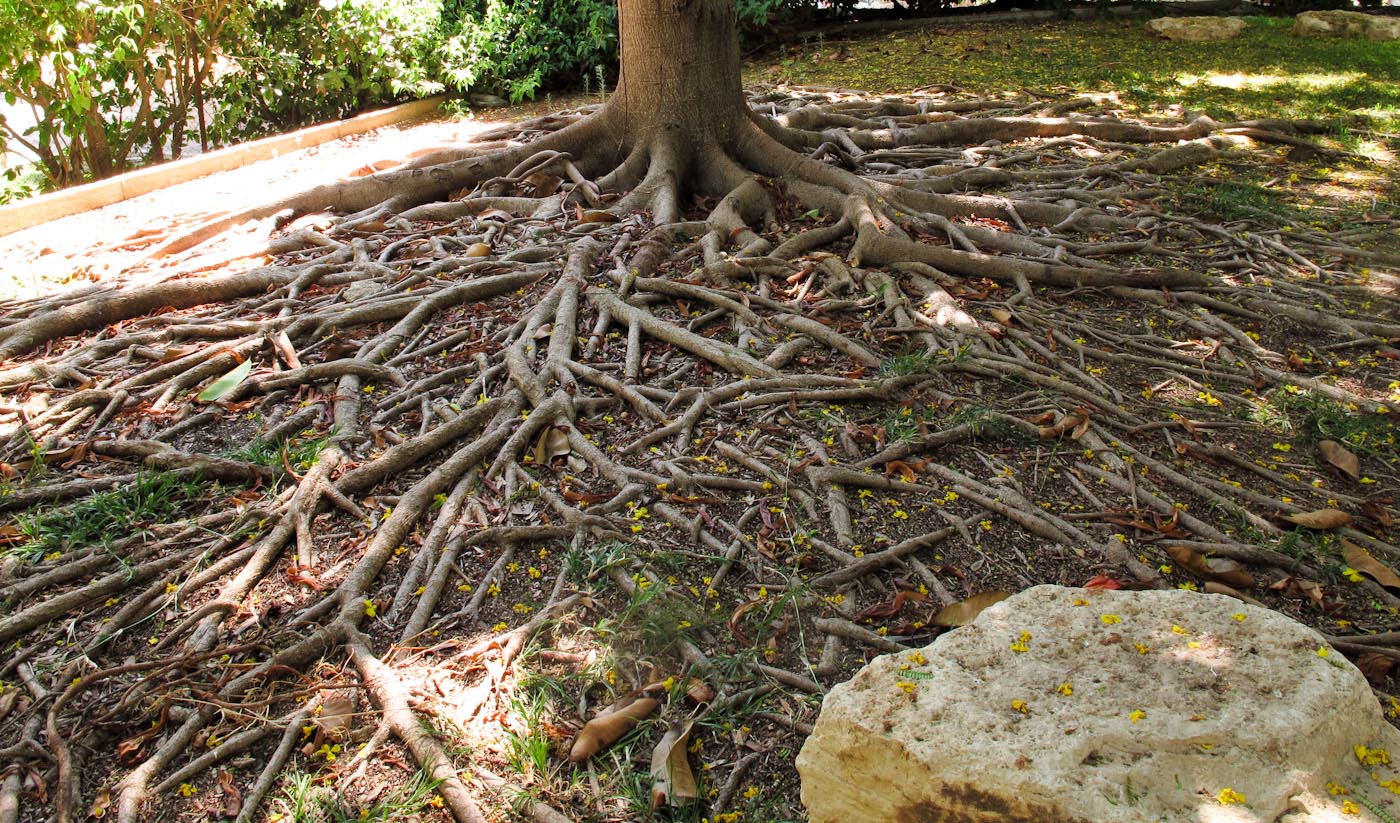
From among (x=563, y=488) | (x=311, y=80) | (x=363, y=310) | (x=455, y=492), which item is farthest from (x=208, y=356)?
(x=311, y=80)

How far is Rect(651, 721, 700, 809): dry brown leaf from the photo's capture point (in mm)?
2402

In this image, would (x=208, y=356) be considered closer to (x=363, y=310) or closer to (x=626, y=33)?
(x=363, y=310)

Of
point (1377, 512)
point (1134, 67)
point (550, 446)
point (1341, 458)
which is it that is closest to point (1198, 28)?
point (1134, 67)

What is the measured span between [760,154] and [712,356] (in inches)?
88.0

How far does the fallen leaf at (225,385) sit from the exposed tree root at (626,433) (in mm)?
40

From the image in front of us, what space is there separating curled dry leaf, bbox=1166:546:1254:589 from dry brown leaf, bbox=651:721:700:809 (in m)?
1.78

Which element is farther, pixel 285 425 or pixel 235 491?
pixel 285 425

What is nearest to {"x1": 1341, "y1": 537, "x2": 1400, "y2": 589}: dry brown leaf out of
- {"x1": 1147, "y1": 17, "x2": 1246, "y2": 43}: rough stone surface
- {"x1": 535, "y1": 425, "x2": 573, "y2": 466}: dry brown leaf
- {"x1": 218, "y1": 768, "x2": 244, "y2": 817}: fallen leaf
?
{"x1": 535, "y1": 425, "x2": 573, "y2": 466}: dry brown leaf

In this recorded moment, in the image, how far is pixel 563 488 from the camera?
353 centimetres

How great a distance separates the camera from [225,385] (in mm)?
4191

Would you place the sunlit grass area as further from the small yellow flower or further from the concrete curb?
the small yellow flower

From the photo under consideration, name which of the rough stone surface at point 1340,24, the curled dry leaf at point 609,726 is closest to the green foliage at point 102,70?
the curled dry leaf at point 609,726

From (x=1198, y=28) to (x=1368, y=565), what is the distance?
28.9 feet

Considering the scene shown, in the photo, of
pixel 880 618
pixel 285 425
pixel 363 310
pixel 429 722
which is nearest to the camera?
pixel 429 722
